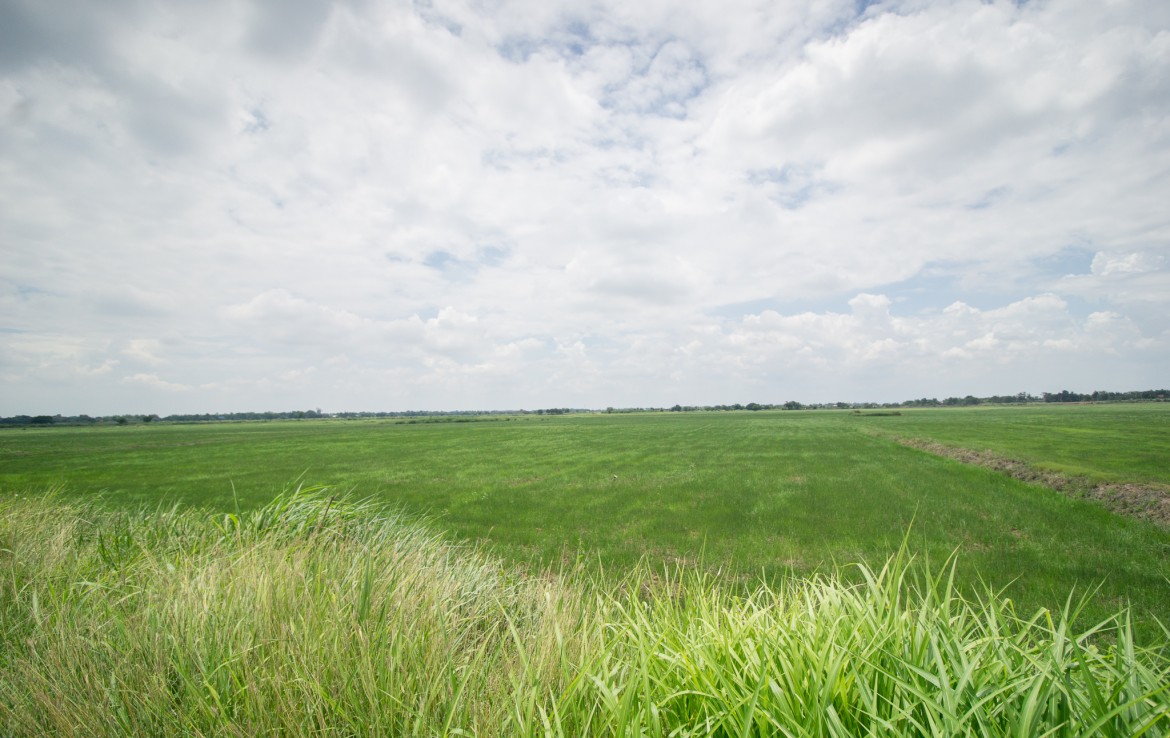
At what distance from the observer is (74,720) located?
10.3ft

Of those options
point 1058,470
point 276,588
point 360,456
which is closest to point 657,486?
point 1058,470

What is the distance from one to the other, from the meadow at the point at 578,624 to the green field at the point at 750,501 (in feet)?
0.53

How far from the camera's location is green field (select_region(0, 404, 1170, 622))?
1154 cm

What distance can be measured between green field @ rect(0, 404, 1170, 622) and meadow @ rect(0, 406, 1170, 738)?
163 millimetres

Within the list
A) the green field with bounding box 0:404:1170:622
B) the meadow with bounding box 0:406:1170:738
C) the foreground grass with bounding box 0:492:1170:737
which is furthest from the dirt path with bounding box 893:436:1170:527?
the foreground grass with bounding box 0:492:1170:737

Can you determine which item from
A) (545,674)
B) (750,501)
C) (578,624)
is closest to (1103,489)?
(750,501)

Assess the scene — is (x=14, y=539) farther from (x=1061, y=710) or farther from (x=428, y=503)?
(x=428, y=503)

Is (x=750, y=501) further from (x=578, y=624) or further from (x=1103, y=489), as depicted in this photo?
(x=578, y=624)

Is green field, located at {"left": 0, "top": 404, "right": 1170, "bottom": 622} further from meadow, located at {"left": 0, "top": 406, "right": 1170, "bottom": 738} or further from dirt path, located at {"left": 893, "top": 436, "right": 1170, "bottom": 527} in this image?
dirt path, located at {"left": 893, "top": 436, "right": 1170, "bottom": 527}

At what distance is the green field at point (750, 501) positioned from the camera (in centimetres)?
1154

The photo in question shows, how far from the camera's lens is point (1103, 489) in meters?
19.4

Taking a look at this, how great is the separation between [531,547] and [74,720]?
10.9m

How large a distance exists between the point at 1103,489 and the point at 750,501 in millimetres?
13699

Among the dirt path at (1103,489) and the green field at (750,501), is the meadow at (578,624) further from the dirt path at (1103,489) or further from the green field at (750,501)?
the dirt path at (1103,489)
